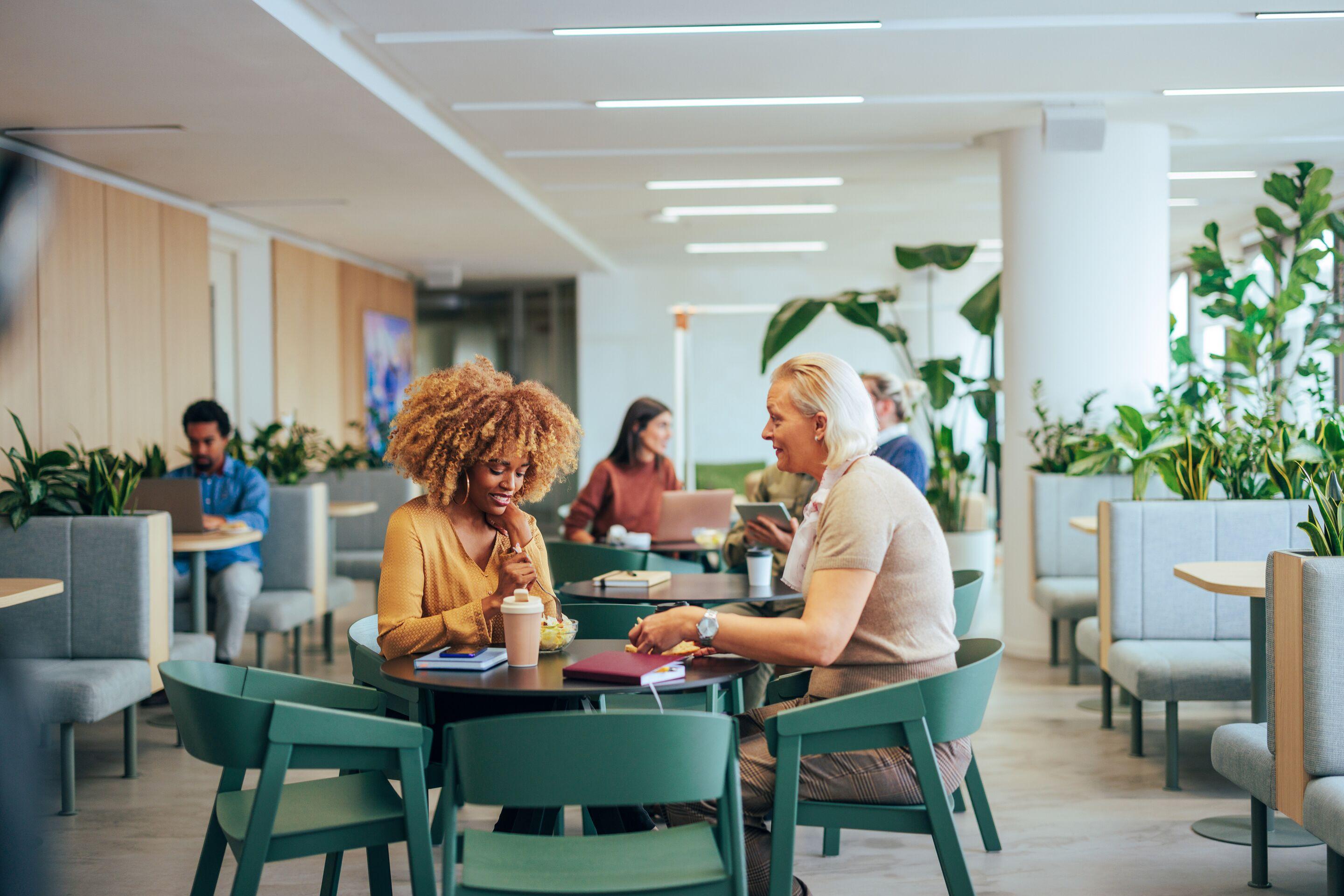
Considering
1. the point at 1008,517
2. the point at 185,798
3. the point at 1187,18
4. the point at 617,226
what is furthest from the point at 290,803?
the point at 617,226

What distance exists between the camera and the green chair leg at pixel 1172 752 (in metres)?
3.85

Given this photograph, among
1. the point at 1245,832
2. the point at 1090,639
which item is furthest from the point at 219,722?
the point at 1090,639

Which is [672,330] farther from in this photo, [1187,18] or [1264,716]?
[1264,716]

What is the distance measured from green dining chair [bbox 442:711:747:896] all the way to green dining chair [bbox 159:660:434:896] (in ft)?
0.73

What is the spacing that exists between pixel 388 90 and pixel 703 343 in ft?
26.4

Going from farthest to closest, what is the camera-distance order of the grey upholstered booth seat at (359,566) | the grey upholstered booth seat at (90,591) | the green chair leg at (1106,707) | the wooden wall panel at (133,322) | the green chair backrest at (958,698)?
the grey upholstered booth seat at (359,566), the wooden wall panel at (133,322), the green chair leg at (1106,707), the grey upholstered booth seat at (90,591), the green chair backrest at (958,698)

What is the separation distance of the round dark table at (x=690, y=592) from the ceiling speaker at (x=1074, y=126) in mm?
3212

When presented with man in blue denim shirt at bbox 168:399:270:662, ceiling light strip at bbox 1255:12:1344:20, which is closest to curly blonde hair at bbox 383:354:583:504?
man in blue denim shirt at bbox 168:399:270:662

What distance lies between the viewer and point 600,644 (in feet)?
8.82

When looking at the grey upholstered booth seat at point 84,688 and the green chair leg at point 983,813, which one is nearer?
the green chair leg at point 983,813

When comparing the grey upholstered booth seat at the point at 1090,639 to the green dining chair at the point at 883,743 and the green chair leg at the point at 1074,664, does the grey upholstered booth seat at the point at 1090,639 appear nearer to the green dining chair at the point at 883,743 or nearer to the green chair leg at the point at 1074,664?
the green chair leg at the point at 1074,664

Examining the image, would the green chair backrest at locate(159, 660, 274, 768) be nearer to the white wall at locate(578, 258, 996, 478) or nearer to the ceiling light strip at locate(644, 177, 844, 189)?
the ceiling light strip at locate(644, 177, 844, 189)

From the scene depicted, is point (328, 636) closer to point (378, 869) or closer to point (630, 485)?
point (630, 485)

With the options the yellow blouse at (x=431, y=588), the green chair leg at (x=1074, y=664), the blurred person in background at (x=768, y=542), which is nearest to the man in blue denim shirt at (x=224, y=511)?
the blurred person in background at (x=768, y=542)
